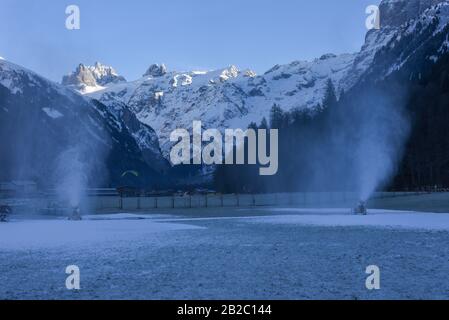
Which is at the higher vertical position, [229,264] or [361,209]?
[361,209]

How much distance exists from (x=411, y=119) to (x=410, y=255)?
9638 cm

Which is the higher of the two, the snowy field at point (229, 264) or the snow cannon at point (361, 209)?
the snow cannon at point (361, 209)

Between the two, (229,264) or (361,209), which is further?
(361,209)

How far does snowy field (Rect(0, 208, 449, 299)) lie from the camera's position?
1551 centimetres

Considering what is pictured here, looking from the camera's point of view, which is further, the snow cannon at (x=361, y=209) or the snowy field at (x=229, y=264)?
the snow cannon at (x=361, y=209)

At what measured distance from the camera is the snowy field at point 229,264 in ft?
50.9

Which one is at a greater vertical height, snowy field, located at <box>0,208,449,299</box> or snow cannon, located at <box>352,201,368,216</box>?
snow cannon, located at <box>352,201,368,216</box>

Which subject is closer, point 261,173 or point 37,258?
point 37,258

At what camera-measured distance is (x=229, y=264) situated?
66.3ft

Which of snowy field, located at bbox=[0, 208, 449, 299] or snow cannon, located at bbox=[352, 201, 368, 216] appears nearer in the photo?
snowy field, located at bbox=[0, 208, 449, 299]
